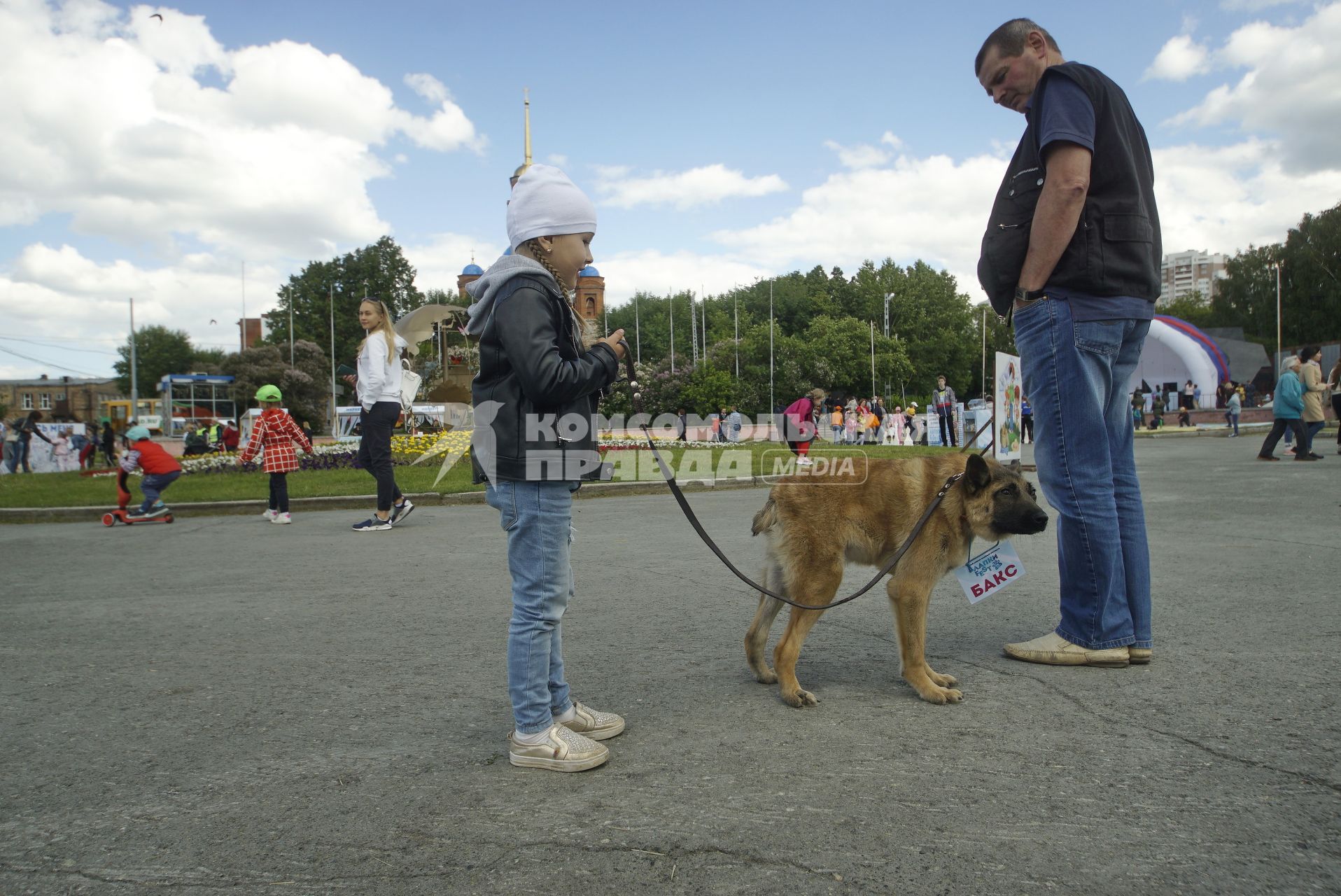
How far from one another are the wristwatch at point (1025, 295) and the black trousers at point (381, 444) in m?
7.39

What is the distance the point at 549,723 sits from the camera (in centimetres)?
290

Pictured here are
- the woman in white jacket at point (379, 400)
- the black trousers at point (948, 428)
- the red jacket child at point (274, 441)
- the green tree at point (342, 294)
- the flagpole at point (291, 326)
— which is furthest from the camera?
the green tree at point (342, 294)

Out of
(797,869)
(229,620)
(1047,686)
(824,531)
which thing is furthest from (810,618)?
(229,620)

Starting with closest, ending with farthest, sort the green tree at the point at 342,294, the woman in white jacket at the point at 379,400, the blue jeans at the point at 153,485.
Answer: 1. the woman in white jacket at the point at 379,400
2. the blue jeans at the point at 153,485
3. the green tree at the point at 342,294

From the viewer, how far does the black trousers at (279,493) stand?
1052 cm

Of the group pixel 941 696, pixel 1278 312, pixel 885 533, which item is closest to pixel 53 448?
pixel 885 533

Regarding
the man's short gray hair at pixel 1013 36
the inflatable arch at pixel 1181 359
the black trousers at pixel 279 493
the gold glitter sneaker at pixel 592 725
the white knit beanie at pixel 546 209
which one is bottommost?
the gold glitter sneaker at pixel 592 725

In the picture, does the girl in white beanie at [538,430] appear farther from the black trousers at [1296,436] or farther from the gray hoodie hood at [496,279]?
the black trousers at [1296,436]

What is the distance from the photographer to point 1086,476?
380 centimetres

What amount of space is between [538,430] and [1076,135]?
266 cm

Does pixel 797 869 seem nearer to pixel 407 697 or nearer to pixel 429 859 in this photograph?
pixel 429 859

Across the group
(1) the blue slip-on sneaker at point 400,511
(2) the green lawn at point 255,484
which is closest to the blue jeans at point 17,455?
(2) the green lawn at point 255,484

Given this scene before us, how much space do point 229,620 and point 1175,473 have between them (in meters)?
15.2

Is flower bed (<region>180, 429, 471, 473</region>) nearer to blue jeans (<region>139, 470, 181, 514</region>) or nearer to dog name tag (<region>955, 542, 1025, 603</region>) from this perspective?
blue jeans (<region>139, 470, 181, 514</region>)
